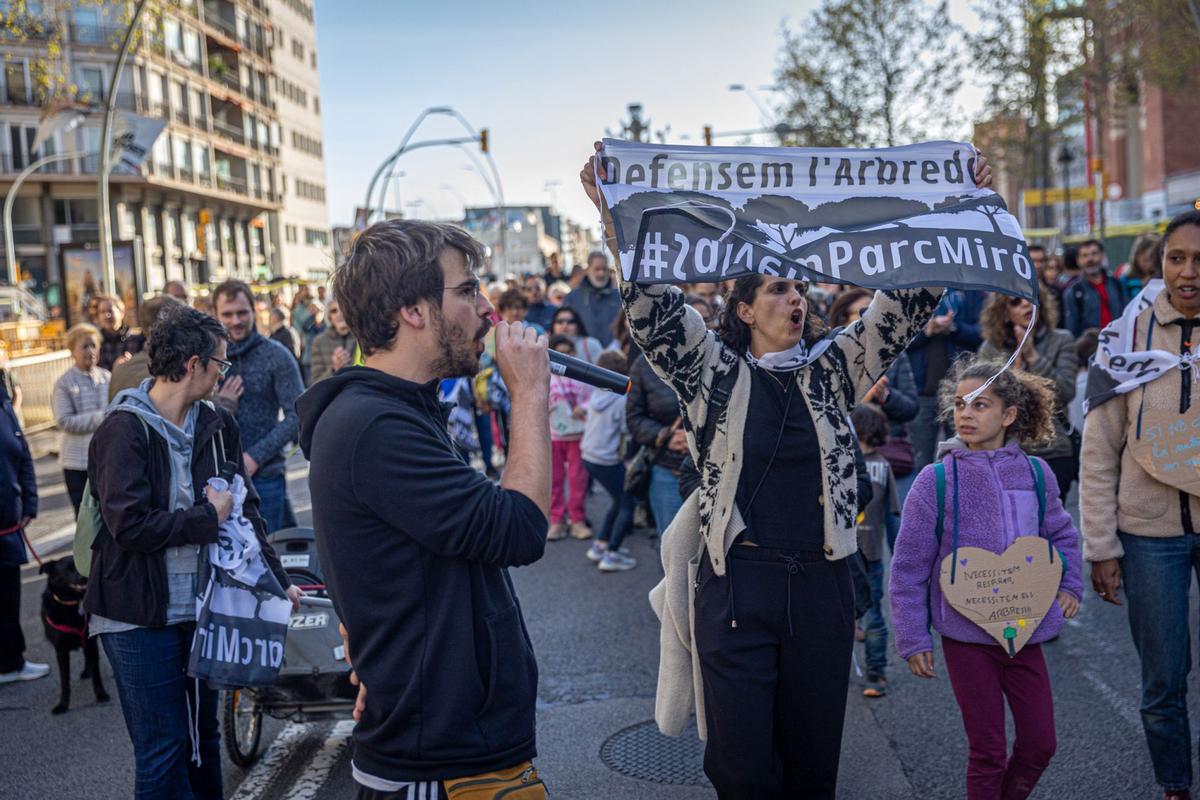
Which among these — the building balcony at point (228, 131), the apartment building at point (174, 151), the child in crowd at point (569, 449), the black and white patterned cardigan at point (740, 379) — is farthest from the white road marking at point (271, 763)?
the building balcony at point (228, 131)

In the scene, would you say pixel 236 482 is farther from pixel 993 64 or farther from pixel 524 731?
pixel 993 64

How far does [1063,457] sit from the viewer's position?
20.2 ft

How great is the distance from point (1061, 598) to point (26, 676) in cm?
554

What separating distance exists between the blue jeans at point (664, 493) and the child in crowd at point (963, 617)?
2.61 metres

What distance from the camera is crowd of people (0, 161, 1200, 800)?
→ 2328mm

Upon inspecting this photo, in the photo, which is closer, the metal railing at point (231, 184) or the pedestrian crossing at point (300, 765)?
the pedestrian crossing at point (300, 765)

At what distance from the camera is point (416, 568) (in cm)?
232

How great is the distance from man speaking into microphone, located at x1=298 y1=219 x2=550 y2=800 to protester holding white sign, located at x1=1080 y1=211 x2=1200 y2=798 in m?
2.49

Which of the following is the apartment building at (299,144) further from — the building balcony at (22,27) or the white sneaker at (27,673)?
the white sneaker at (27,673)

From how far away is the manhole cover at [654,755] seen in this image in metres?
4.73

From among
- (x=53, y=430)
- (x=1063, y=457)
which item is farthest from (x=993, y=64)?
(x=1063, y=457)

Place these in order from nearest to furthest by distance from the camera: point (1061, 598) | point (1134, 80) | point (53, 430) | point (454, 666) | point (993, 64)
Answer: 1. point (454, 666)
2. point (1061, 598)
3. point (53, 430)
4. point (1134, 80)
5. point (993, 64)

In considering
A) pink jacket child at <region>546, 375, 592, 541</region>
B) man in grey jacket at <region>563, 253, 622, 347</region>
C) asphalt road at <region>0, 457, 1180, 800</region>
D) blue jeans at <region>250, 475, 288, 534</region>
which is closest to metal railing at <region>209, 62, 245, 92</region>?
man in grey jacket at <region>563, 253, 622, 347</region>

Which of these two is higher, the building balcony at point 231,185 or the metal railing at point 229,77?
the metal railing at point 229,77
